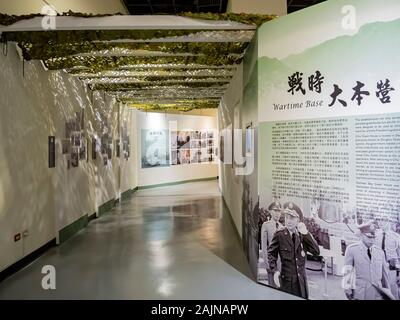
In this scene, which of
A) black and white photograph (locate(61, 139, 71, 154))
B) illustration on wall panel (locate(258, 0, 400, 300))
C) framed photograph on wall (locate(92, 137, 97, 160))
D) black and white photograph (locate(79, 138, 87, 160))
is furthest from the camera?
framed photograph on wall (locate(92, 137, 97, 160))

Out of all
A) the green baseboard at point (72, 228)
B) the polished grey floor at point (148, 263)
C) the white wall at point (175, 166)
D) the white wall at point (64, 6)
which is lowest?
the polished grey floor at point (148, 263)

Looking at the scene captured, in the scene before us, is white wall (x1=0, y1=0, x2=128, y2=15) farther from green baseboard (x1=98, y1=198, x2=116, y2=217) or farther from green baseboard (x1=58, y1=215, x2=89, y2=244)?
green baseboard (x1=98, y1=198, x2=116, y2=217)

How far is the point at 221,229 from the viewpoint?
259 inches

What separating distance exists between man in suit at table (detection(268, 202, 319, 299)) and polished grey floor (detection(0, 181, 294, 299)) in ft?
0.47

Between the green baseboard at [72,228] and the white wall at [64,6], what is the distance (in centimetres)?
319

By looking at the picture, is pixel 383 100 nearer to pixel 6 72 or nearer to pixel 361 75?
pixel 361 75

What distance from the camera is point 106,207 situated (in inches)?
339

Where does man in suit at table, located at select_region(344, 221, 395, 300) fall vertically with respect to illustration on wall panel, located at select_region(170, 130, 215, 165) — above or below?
below

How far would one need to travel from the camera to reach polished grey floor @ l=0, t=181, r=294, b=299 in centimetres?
374

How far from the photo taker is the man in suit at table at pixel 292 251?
3.43m

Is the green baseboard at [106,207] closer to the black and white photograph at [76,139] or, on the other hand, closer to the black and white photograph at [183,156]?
the black and white photograph at [76,139]

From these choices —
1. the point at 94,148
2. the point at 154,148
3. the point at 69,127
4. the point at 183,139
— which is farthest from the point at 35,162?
the point at 183,139

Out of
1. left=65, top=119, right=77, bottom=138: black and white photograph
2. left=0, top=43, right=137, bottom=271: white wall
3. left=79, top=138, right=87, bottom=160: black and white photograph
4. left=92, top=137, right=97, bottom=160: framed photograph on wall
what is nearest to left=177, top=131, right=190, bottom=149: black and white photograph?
left=92, top=137, right=97, bottom=160: framed photograph on wall

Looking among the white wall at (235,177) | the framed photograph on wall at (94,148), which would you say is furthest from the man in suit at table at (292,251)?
the framed photograph on wall at (94,148)
